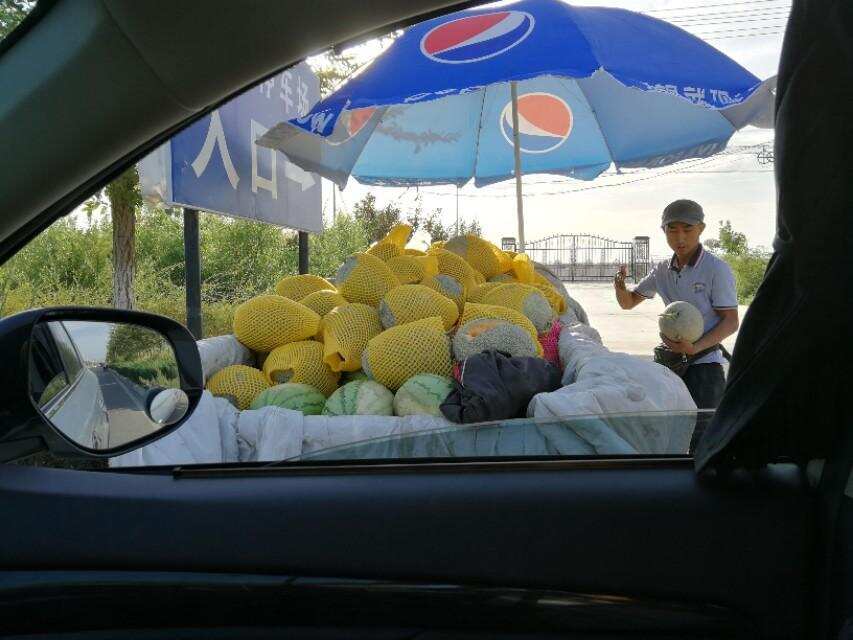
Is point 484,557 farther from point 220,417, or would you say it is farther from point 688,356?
point 688,356

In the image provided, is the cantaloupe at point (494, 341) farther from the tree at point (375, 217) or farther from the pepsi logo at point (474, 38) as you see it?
the tree at point (375, 217)

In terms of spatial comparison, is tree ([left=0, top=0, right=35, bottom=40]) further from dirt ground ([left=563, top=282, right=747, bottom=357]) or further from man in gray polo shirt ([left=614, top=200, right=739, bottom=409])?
dirt ground ([left=563, top=282, right=747, bottom=357])

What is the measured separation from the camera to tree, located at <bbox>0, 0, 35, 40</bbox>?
0.75 meters

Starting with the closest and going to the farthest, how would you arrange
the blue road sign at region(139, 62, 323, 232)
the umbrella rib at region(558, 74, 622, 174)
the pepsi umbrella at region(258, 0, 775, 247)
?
1. the blue road sign at region(139, 62, 323, 232)
2. the pepsi umbrella at region(258, 0, 775, 247)
3. the umbrella rib at region(558, 74, 622, 174)

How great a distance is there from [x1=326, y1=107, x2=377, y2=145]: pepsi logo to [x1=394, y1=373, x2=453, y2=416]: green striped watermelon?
2174 mm

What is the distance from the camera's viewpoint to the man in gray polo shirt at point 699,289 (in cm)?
354

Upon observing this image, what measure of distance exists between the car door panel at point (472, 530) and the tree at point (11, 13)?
57cm

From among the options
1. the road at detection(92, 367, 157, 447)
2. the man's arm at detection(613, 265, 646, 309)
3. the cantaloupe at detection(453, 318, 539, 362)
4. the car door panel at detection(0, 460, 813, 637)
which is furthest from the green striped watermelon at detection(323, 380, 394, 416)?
the man's arm at detection(613, 265, 646, 309)

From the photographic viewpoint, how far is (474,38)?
11.2 ft

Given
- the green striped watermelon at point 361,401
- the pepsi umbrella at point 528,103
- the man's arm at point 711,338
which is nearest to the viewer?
the green striped watermelon at point 361,401

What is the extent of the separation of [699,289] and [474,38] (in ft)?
6.37

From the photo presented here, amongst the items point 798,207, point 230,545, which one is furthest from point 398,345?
point 798,207

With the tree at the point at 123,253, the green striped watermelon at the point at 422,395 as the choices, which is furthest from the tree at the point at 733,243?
the tree at the point at 123,253

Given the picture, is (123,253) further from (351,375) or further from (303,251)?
(351,375)
